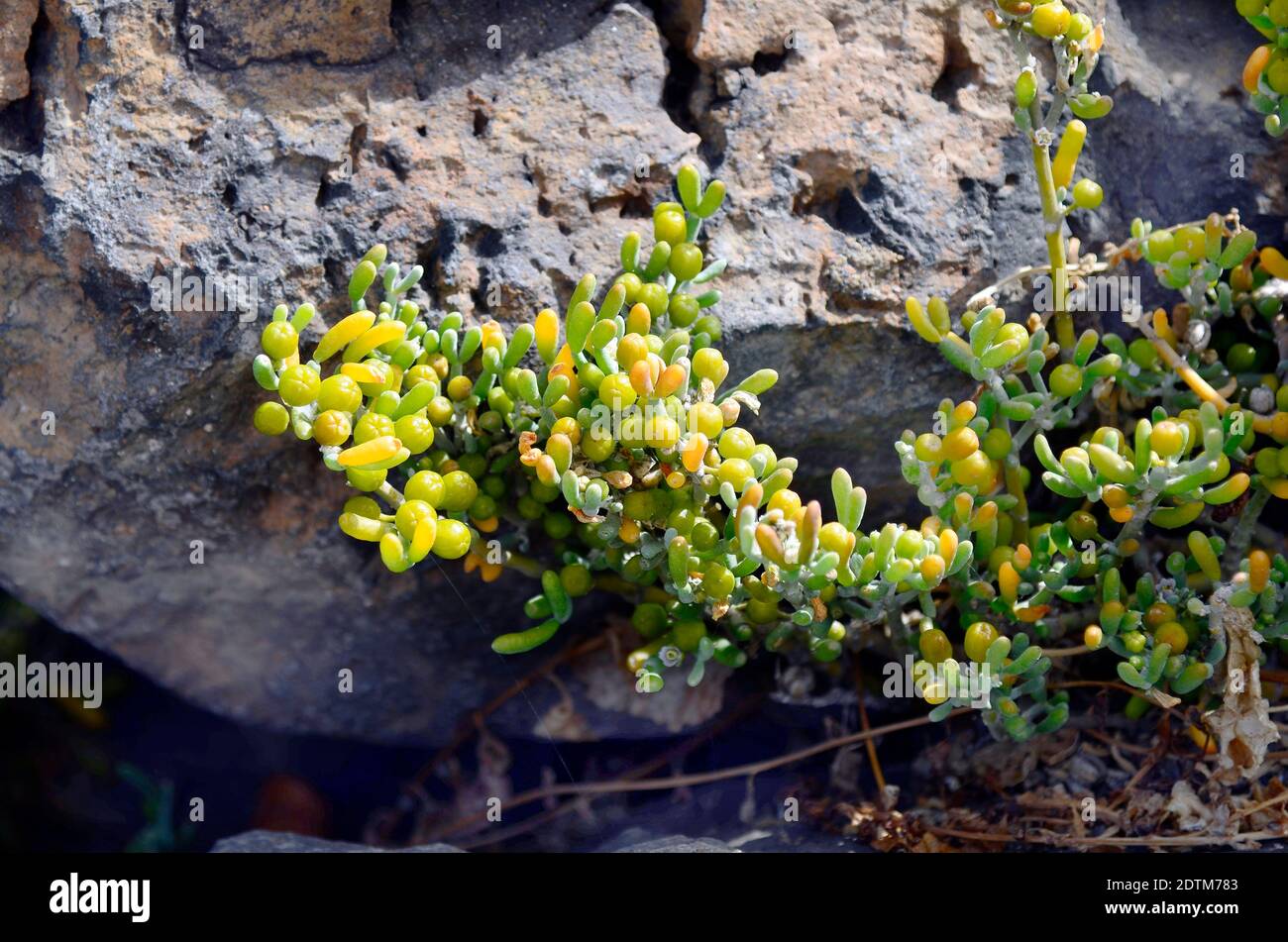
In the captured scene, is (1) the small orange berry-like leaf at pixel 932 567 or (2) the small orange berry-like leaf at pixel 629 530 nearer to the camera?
(1) the small orange berry-like leaf at pixel 932 567

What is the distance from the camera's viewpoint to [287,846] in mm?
2471

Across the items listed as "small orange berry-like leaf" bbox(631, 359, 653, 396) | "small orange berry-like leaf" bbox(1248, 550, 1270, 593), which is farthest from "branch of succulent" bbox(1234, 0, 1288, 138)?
"small orange berry-like leaf" bbox(631, 359, 653, 396)

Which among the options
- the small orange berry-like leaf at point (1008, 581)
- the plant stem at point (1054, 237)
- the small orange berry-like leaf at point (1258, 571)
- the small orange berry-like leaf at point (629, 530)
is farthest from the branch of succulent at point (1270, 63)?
the small orange berry-like leaf at point (629, 530)

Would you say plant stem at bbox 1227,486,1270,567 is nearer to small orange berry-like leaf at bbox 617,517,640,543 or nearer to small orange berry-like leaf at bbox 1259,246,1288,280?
small orange berry-like leaf at bbox 1259,246,1288,280

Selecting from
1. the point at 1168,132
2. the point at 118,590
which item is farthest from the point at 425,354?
the point at 1168,132

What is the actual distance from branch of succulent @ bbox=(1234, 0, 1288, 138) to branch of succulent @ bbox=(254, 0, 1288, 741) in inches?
9.8

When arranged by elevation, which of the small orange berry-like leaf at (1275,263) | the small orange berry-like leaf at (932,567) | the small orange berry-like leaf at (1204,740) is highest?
the small orange berry-like leaf at (1275,263)

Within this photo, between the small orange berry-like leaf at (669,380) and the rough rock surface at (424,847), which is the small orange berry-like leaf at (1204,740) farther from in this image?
the small orange berry-like leaf at (669,380)

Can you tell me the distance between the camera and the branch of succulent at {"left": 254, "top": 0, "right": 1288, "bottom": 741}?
2127 millimetres

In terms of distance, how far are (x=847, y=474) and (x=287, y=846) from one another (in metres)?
1.38

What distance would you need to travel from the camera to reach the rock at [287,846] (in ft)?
8.00

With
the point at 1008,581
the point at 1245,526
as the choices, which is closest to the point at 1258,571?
the point at 1245,526

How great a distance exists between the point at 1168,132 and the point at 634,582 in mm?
1565

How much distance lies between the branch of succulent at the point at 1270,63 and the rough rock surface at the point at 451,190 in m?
0.30
